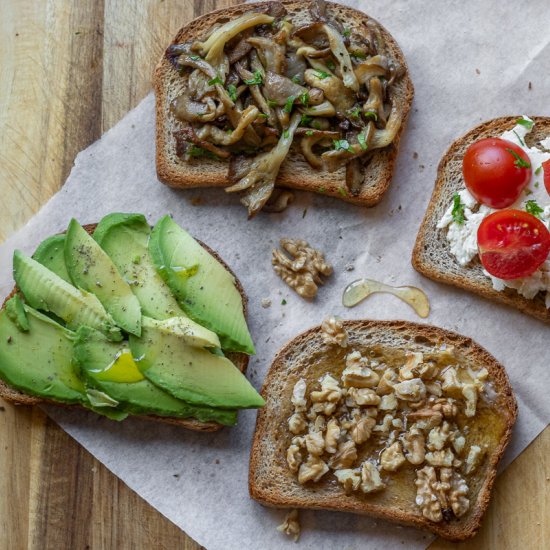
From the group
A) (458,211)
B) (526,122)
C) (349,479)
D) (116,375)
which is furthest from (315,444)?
(526,122)

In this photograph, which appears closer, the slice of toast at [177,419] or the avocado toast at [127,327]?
the avocado toast at [127,327]

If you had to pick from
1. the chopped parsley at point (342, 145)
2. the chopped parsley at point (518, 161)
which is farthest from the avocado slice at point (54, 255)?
the chopped parsley at point (518, 161)

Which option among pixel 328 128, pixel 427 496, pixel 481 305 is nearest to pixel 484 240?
pixel 481 305

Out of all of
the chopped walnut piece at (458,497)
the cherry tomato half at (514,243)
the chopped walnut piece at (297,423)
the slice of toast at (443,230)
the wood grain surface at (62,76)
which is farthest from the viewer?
the wood grain surface at (62,76)

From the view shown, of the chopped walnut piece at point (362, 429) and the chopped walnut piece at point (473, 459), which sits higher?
the chopped walnut piece at point (362, 429)

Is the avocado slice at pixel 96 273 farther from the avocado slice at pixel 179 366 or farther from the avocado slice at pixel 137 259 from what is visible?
the avocado slice at pixel 179 366

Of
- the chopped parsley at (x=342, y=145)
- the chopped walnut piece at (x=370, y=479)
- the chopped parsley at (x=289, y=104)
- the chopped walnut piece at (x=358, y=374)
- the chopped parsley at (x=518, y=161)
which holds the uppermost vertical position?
the chopped parsley at (x=289, y=104)

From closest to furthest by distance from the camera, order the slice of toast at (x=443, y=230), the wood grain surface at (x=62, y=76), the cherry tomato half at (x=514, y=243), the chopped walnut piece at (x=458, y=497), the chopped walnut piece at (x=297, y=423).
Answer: the cherry tomato half at (x=514, y=243) < the chopped walnut piece at (x=458, y=497) < the chopped walnut piece at (x=297, y=423) < the slice of toast at (x=443, y=230) < the wood grain surface at (x=62, y=76)
